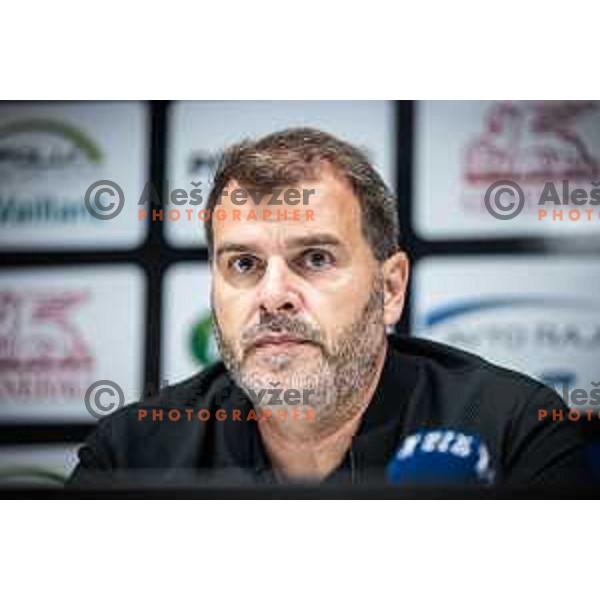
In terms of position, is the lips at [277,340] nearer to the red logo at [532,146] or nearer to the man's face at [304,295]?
the man's face at [304,295]

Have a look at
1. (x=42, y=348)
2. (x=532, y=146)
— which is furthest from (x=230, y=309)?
(x=532, y=146)

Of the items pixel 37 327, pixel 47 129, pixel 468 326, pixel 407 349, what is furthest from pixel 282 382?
pixel 47 129

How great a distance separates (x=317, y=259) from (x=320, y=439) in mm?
476

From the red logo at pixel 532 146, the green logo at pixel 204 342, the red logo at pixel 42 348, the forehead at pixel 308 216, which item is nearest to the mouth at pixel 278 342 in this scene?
the green logo at pixel 204 342

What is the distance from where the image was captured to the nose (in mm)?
2463

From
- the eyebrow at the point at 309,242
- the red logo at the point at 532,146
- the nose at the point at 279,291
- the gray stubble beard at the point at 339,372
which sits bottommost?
the gray stubble beard at the point at 339,372

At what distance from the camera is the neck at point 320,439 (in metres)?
2.52

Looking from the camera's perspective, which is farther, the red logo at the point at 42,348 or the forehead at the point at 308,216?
the red logo at the point at 42,348

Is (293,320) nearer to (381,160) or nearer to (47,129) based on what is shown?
(381,160)

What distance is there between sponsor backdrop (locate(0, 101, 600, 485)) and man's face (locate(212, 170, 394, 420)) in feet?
0.32

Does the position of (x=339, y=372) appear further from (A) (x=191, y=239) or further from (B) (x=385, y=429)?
(A) (x=191, y=239)

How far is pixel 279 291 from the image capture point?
246 cm

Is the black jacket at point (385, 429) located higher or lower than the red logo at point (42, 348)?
lower
